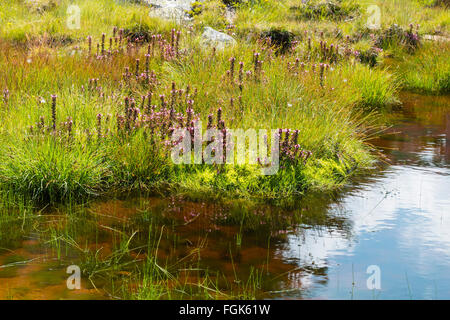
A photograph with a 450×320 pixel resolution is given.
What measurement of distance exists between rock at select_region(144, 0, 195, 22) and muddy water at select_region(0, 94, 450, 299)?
369 inches

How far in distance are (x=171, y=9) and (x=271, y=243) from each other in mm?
11526

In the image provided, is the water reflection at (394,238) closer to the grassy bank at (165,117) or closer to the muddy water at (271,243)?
the muddy water at (271,243)

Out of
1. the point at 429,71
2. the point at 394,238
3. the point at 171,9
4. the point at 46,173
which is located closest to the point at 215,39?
the point at 171,9

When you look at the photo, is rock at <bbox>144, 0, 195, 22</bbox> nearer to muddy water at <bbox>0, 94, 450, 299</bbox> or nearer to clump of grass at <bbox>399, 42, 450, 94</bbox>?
clump of grass at <bbox>399, 42, 450, 94</bbox>

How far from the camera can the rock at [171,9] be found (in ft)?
47.0

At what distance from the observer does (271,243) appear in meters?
4.47

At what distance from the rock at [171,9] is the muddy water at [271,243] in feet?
30.8

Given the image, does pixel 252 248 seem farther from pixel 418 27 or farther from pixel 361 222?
pixel 418 27

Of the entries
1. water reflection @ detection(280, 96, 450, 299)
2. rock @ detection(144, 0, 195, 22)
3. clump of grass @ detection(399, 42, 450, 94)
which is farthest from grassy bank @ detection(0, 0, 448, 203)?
rock @ detection(144, 0, 195, 22)

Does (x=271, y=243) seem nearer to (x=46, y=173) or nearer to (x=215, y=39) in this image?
(x=46, y=173)

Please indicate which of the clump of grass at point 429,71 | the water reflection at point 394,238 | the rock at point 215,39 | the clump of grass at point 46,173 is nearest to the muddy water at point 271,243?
the water reflection at point 394,238

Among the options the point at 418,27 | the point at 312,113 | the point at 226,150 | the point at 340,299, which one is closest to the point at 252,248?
the point at 340,299

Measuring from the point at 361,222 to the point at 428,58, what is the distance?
350 inches
